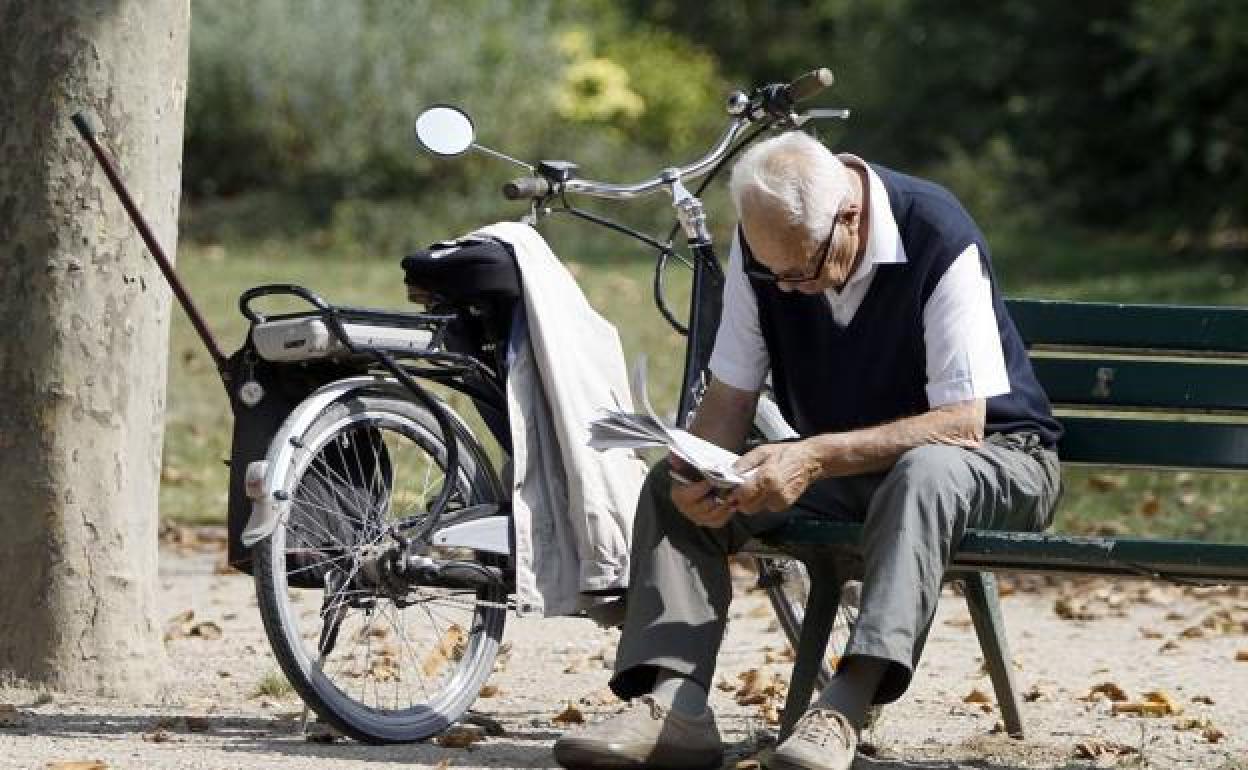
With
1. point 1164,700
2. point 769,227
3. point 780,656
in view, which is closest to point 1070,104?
Answer: point 780,656

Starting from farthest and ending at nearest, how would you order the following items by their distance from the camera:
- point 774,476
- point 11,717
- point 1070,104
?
point 1070,104 → point 11,717 → point 774,476

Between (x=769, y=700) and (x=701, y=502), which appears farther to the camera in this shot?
(x=769, y=700)

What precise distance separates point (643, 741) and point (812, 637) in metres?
0.50

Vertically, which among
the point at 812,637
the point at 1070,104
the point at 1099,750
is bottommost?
the point at 1099,750

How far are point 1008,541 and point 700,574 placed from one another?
61 centimetres

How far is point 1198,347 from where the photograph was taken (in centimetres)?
526

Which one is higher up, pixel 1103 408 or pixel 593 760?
pixel 1103 408

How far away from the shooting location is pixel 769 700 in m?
5.86

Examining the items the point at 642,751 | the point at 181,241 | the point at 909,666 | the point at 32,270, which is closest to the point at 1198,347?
the point at 909,666

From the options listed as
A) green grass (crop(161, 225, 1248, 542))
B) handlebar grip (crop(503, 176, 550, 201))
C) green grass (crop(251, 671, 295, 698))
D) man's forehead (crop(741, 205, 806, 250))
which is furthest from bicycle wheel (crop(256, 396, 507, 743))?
green grass (crop(161, 225, 1248, 542))

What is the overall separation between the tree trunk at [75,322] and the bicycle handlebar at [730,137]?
87cm

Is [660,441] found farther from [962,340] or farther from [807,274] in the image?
[962,340]

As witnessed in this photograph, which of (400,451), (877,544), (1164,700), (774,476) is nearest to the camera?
(877,544)

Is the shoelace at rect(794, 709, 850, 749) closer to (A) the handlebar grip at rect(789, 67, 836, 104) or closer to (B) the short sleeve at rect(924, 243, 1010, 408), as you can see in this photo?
(B) the short sleeve at rect(924, 243, 1010, 408)
